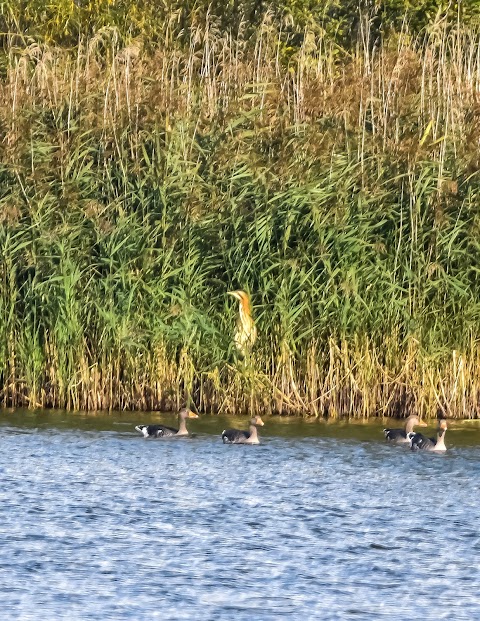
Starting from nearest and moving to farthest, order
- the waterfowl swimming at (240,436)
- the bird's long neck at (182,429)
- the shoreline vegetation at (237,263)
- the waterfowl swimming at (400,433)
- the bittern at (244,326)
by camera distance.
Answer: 1. the waterfowl swimming at (240,436)
2. the waterfowl swimming at (400,433)
3. the bird's long neck at (182,429)
4. the bittern at (244,326)
5. the shoreline vegetation at (237,263)

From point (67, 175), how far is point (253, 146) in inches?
70.8

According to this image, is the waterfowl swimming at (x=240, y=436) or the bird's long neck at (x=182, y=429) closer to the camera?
the waterfowl swimming at (x=240, y=436)

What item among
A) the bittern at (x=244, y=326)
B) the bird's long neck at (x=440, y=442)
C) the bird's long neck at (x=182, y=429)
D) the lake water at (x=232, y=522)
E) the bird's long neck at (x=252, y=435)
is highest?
the bittern at (x=244, y=326)

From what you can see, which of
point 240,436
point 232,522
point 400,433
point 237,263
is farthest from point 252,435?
point 232,522

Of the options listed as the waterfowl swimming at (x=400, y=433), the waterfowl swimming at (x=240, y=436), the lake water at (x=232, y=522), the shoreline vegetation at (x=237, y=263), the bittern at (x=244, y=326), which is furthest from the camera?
the shoreline vegetation at (x=237, y=263)

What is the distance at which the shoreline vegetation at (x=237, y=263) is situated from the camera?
49.4 ft

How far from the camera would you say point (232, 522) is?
1079 centimetres

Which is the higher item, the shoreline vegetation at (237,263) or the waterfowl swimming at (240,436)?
the shoreline vegetation at (237,263)

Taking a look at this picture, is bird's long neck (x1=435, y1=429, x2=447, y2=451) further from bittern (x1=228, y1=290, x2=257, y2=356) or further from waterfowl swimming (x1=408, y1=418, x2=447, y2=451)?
bittern (x1=228, y1=290, x2=257, y2=356)

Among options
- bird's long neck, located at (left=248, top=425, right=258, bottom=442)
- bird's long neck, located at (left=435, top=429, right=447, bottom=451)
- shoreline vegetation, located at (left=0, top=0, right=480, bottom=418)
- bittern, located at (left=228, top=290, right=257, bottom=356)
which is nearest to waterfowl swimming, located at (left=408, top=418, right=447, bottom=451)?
bird's long neck, located at (left=435, top=429, right=447, bottom=451)

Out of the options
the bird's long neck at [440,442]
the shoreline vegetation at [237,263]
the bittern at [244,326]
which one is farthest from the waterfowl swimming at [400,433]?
the bittern at [244,326]

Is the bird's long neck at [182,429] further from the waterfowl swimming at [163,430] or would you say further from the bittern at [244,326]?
the bittern at [244,326]

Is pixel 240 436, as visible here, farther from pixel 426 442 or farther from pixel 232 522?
pixel 232 522

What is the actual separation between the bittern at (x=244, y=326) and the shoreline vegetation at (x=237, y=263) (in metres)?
0.10
